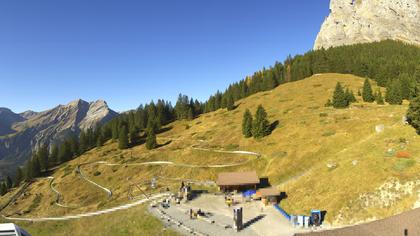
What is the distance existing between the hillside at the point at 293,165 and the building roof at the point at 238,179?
4739 millimetres

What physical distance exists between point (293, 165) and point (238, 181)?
13294 millimetres

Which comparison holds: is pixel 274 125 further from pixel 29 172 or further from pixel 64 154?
pixel 29 172

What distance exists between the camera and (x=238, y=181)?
5544 cm

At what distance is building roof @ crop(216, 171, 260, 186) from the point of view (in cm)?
5478

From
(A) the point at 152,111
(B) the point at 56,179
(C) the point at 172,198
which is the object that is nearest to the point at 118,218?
(C) the point at 172,198

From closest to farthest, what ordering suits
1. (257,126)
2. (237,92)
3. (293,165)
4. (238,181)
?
1. (238,181)
2. (293,165)
3. (257,126)
4. (237,92)

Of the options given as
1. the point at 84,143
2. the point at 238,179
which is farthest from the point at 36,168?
the point at 238,179

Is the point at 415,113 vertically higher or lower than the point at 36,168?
higher

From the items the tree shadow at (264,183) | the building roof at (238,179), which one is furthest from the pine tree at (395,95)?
the building roof at (238,179)

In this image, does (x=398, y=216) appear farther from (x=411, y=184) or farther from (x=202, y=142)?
(x=202, y=142)

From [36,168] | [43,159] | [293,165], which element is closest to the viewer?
[293,165]

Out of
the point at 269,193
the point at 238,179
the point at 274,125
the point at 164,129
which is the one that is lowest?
the point at 269,193

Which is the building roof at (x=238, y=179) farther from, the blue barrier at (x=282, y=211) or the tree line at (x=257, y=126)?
the tree line at (x=257, y=126)

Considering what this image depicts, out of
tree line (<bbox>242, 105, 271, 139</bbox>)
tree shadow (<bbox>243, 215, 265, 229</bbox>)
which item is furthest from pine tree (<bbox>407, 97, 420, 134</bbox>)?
tree line (<bbox>242, 105, 271, 139</bbox>)
